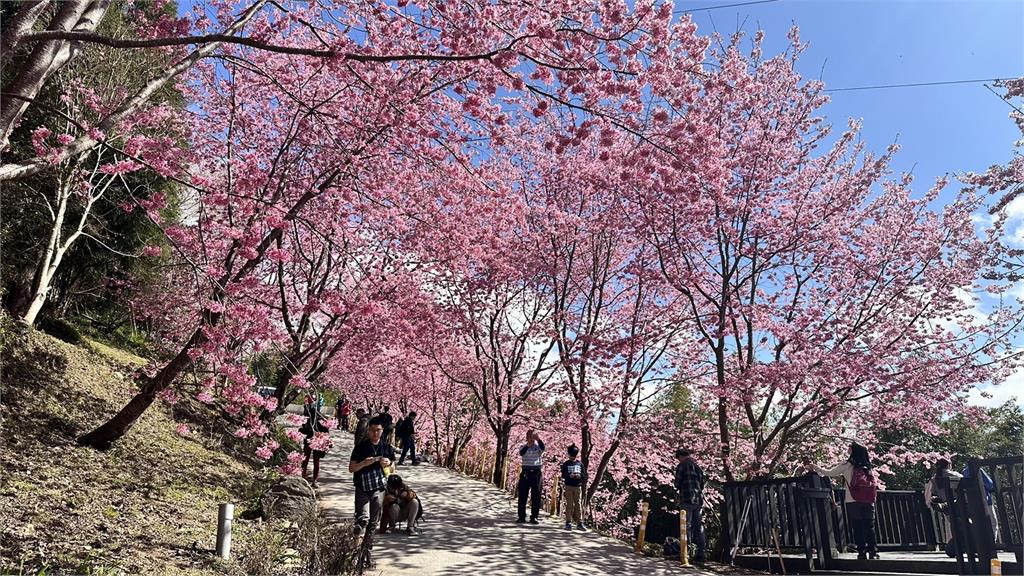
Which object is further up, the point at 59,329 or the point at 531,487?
the point at 59,329

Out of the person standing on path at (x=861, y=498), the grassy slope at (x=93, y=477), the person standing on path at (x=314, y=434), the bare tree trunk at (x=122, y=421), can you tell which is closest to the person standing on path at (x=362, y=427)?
the person standing on path at (x=314, y=434)

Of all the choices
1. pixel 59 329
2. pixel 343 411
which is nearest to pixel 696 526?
pixel 59 329

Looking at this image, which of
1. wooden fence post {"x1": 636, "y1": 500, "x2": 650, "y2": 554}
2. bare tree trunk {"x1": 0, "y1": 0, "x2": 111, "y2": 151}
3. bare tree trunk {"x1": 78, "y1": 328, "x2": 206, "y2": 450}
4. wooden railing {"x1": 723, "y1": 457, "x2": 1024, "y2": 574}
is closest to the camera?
bare tree trunk {"x1": 0, "y1": 0, "x2": 111, "y2": 151}

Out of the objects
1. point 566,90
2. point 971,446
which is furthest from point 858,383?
point 971,446

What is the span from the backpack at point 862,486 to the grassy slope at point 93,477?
9190mm

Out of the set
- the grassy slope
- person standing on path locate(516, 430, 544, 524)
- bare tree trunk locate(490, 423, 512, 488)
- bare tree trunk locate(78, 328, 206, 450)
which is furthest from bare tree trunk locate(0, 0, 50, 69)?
bare tree trunk locate(490, 423, 512, 488)

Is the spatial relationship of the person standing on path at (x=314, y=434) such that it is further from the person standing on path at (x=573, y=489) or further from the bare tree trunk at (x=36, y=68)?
the bare tree trunk at (x=36, y=68)

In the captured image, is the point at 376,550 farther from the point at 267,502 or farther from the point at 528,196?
the point at 528,196

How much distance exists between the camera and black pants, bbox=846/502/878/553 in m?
9.21

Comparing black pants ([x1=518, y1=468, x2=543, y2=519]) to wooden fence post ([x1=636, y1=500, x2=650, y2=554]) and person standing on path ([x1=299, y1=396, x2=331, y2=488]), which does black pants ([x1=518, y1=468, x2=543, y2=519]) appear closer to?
wooden fence post ([x1=636, y1=500, x2=650, y2=554])

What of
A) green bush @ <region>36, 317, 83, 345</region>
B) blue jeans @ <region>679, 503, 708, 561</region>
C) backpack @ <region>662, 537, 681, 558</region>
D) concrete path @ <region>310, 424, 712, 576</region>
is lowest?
concrete path @ <region>310, 424, 712, 576</region>

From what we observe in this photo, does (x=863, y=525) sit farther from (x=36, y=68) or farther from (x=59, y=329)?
(x=59, y=329)

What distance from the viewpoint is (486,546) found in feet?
31.1

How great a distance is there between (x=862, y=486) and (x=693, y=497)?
260 cm
